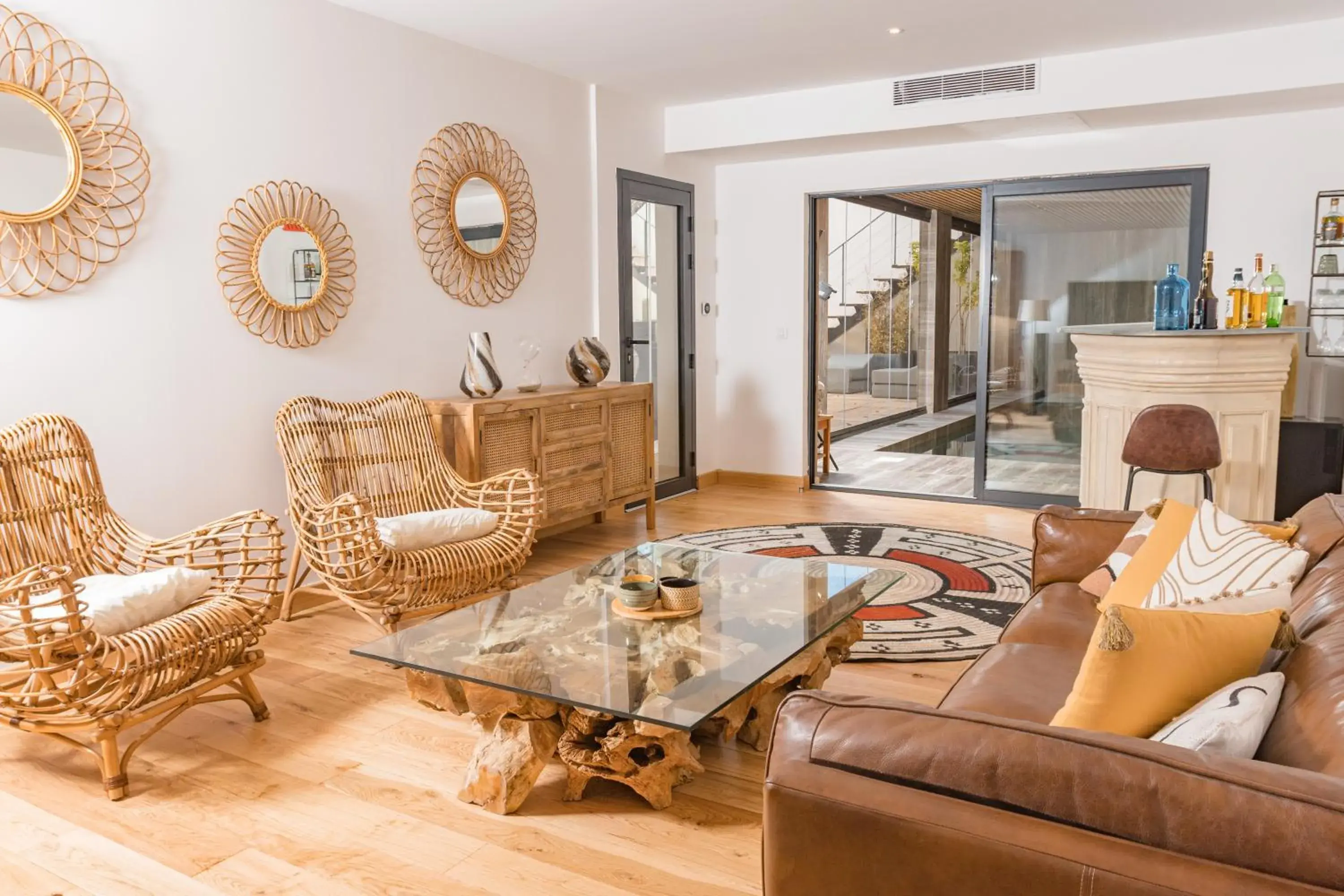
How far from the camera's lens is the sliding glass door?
19.9 feet

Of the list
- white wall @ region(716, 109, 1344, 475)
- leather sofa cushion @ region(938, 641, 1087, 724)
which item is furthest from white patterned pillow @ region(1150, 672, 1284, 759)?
white wall @ region(716, 109, 1344, 475)

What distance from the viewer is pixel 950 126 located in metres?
5.95

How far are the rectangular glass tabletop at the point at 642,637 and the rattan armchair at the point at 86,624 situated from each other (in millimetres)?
628

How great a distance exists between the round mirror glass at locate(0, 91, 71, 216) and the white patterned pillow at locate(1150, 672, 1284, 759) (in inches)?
147

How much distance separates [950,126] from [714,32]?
1741 millimetres

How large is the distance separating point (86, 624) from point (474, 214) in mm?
3169

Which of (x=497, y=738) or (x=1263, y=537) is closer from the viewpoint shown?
(x=1263, y=537)

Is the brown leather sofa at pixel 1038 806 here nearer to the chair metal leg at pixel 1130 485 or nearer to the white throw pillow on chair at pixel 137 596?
the white throw pillow on chair at pixel 137 596

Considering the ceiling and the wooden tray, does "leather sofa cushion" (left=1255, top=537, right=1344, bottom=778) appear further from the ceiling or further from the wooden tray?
the ceiling

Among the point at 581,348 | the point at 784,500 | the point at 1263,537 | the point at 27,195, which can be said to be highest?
the point at 27,195

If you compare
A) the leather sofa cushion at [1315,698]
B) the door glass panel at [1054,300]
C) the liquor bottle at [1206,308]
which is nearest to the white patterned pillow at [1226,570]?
the leather sofa cushion at [1315,698]

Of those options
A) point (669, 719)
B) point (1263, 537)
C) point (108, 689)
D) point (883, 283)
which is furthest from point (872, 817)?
point (883, 283)

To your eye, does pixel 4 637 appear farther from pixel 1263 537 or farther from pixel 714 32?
pixel 714 32

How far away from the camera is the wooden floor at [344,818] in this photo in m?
2.29
